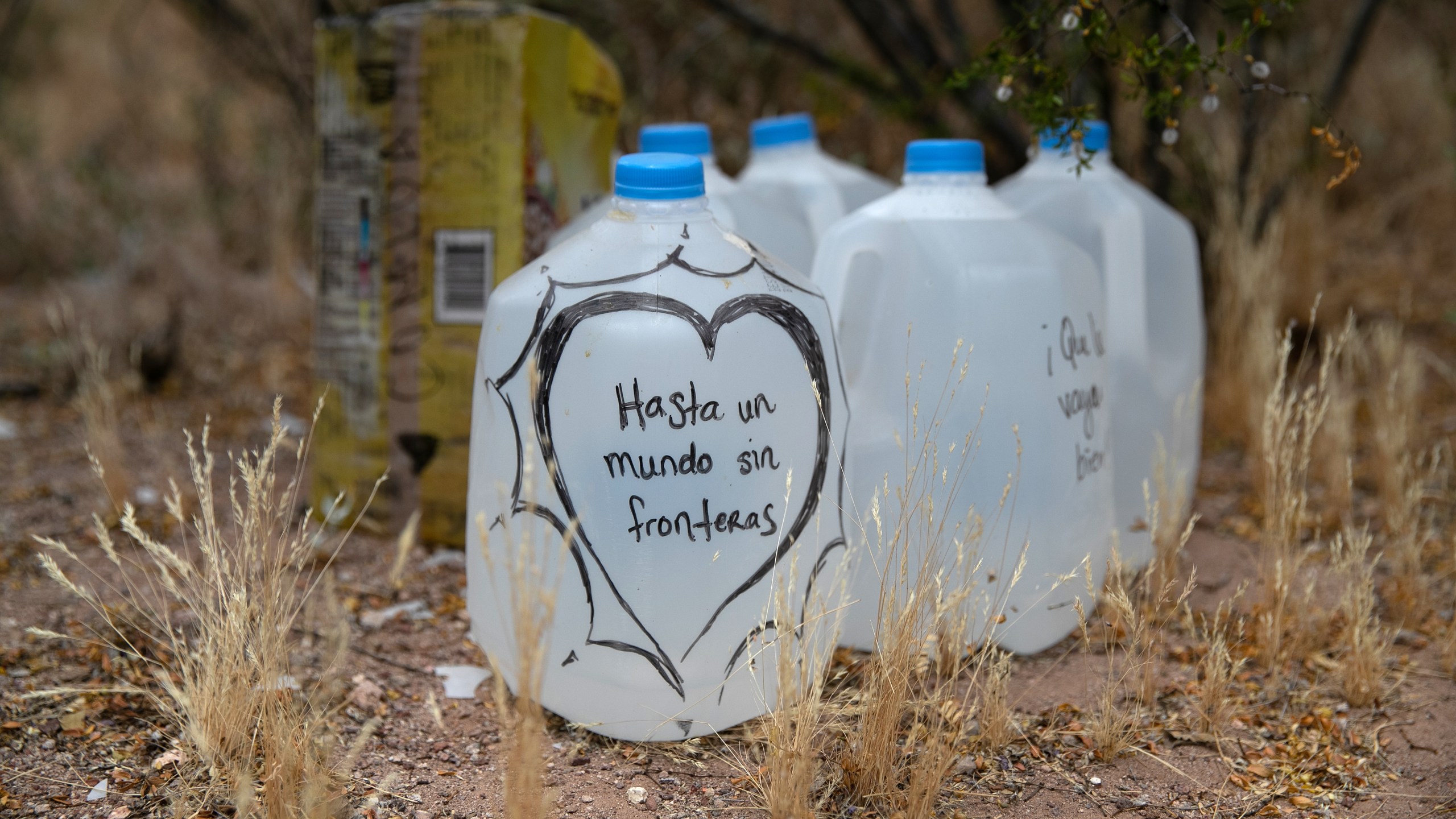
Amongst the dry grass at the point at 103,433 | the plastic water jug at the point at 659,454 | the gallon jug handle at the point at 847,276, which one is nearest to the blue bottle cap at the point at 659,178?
the plastic water jug at the point at 659,454

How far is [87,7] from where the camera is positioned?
10.5 meters

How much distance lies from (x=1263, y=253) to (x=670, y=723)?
2.53m

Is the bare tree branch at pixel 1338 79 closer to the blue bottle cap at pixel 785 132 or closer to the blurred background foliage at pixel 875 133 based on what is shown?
the blurred background foliage at pixel 875 133

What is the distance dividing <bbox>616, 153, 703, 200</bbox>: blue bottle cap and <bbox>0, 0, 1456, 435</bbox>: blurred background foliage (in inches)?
36.6

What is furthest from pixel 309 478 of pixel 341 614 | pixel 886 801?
pixel 886 801

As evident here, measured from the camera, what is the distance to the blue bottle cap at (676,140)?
2.29 m

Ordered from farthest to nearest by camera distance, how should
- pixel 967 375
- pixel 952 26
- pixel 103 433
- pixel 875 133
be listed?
pixel 875 133 < pixel 952 26 < pixel 103 433 < pixel 967 375

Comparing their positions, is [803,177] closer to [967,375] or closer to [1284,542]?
[967,375]

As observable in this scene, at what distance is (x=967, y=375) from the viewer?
1879 millimetres

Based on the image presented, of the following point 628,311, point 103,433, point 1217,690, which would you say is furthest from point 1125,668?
point 103,433

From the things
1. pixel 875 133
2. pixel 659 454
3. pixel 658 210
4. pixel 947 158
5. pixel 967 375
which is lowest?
pixel 659 454

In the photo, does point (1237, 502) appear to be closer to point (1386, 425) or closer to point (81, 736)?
point (1386, 425)

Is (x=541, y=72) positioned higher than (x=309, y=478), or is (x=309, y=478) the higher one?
(x=541, y=72)

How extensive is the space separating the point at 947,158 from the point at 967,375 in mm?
411
